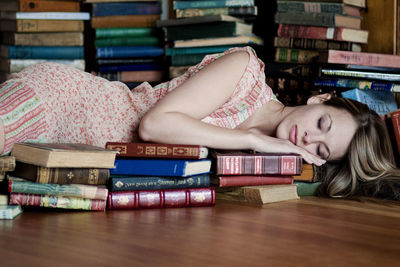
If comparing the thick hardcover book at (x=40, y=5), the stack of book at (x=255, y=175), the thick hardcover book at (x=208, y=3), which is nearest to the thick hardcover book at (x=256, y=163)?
the stack of book at (x=255, y=175)

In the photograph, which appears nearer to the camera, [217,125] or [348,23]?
[217,125]

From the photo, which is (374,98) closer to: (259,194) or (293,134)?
(293,134)

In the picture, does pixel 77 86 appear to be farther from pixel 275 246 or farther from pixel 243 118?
pixel 275 246

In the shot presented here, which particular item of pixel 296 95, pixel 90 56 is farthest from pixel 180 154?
pixel 90 56

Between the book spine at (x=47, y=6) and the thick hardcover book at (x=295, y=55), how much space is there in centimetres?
121

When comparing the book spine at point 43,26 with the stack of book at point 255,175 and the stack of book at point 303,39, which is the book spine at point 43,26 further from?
the stack of book at point 255,175

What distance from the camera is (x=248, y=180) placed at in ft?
5.10

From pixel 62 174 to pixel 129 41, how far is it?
68.2 inches

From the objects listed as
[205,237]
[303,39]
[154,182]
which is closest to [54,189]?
[154,182]

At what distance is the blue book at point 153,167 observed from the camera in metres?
1.41

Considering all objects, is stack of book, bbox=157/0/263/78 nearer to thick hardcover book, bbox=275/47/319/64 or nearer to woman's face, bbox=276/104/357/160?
thick hardcover book, bbox=275/47/319/64

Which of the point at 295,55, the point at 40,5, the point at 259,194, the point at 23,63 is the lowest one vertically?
the point at 259,194

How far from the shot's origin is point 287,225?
48.1 inches

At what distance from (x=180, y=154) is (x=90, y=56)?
193 centimetres
